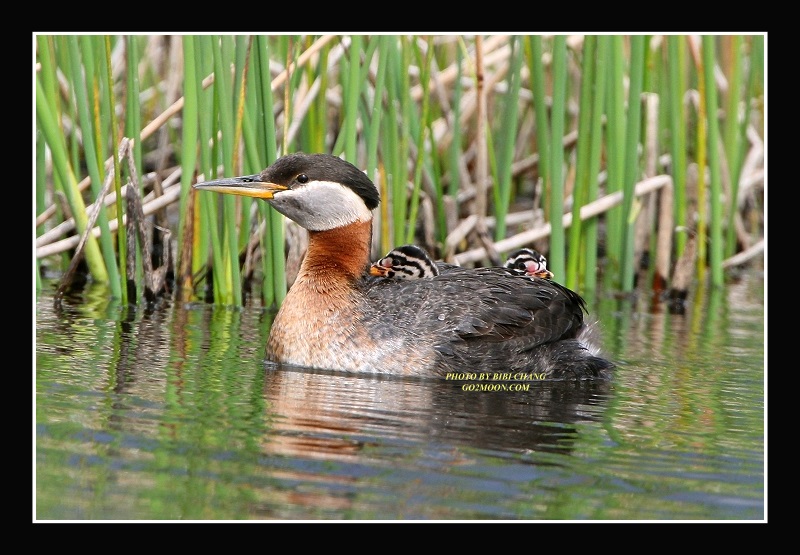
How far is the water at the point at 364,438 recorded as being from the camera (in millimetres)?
5215

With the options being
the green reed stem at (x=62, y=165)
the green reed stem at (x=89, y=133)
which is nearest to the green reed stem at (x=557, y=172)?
the green reed stem at (x=89, y=133)

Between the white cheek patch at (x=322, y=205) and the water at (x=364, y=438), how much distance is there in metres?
1.05

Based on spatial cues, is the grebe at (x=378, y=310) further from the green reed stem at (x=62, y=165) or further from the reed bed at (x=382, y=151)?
the green reed stem at (x=62, y=165)

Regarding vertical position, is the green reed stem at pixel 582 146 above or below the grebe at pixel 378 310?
above

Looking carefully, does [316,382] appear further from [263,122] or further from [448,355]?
[263,122]

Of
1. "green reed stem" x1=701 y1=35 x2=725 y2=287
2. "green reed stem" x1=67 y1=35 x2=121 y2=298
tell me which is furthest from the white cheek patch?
"green reed stem" x1=701 y1=35 x2=725 y2=287

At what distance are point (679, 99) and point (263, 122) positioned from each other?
161 inches

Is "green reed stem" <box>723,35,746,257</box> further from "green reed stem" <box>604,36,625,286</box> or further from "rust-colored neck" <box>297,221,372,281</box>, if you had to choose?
"rust-colored neck" <box>297,221,372,281</box>

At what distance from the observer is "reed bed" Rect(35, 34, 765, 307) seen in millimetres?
9469

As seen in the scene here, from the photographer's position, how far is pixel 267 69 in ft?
29.7

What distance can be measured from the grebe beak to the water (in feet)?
3.79

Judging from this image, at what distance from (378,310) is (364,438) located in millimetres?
2149

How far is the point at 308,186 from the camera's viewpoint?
8.30 meters
